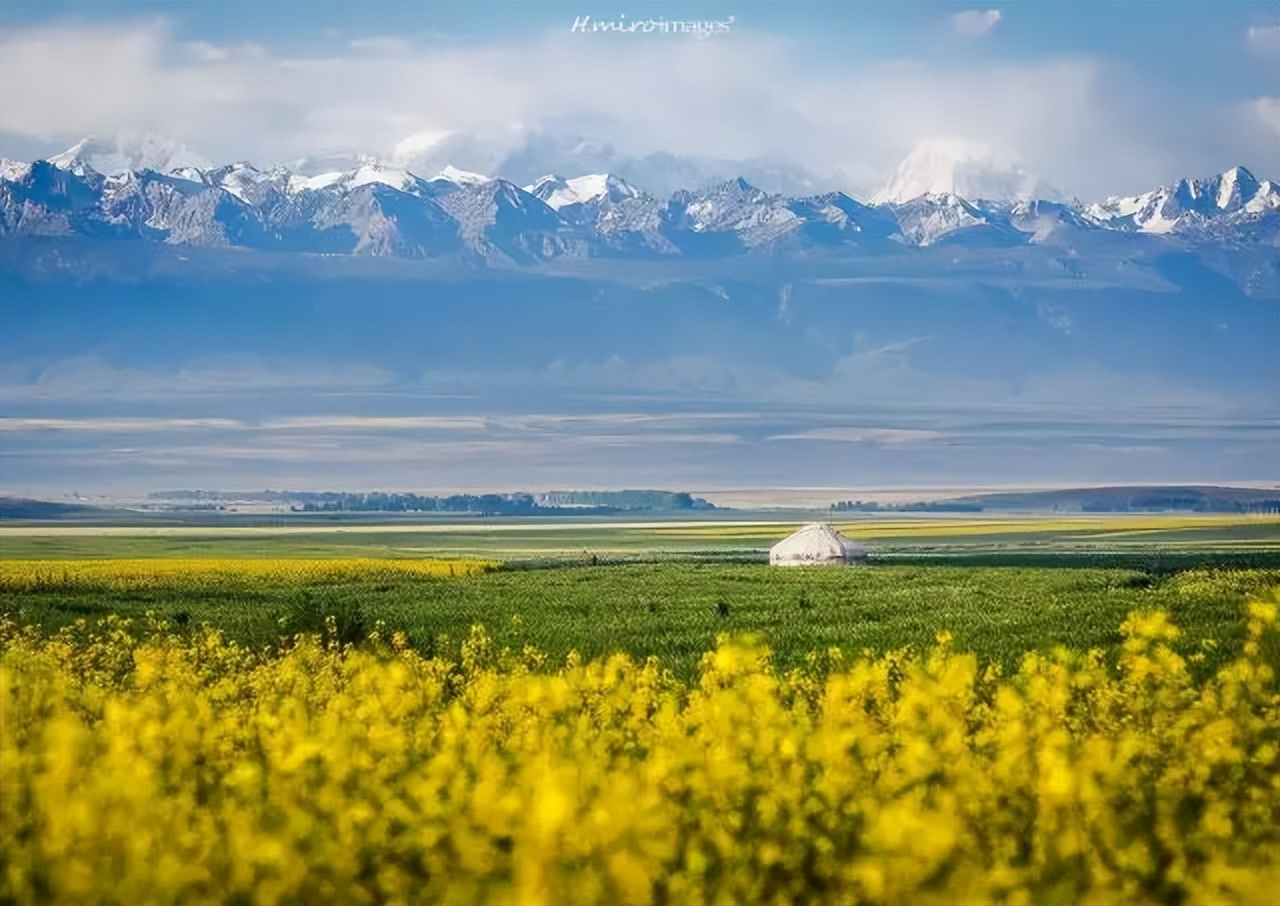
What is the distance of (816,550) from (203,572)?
679 inches

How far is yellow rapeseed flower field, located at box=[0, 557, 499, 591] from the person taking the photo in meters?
42.4

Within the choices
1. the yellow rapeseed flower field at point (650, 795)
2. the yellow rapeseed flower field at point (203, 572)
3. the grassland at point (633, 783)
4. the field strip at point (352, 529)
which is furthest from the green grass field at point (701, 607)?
the field strip at point (352, 529)

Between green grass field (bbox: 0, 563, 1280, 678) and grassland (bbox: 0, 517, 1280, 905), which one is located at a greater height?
grassland (bbox: 0, 517, 1280, 905)

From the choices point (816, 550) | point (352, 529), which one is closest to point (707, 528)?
point (352, 529)

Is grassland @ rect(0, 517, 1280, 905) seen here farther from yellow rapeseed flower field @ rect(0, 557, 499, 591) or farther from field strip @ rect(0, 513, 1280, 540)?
field strip @ rect(0, 513, 1280, 540)

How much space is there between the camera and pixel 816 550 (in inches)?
2096

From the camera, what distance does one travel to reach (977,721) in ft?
38.5

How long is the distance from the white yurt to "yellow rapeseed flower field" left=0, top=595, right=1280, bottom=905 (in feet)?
133

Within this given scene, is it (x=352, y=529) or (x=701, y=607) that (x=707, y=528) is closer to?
(x=352, y=529)

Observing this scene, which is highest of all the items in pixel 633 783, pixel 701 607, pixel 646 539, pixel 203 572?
pixel 633 783

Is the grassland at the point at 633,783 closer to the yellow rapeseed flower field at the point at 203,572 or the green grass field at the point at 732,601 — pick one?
the green grass field at the point at 732,601

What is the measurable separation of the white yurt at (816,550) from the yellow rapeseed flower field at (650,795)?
133ft

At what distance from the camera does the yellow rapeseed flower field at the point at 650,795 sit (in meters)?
7.66

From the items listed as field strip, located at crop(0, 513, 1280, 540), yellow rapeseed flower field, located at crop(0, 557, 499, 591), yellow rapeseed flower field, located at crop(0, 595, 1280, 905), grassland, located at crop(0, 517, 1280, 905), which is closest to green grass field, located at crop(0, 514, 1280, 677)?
yellow rapeseed flower field, located at crop(0, 557, 499, 591)
